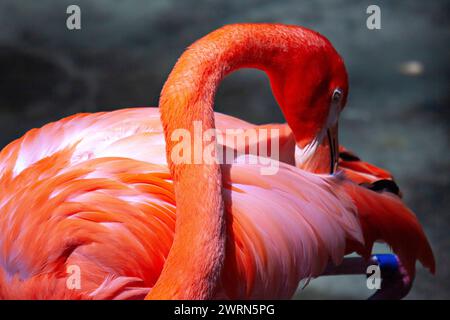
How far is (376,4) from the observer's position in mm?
3205

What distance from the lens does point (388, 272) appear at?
6.75 ft

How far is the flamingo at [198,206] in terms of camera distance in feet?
4.81

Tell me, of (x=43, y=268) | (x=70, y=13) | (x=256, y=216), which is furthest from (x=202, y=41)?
(x=70, y=13)

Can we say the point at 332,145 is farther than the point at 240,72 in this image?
No

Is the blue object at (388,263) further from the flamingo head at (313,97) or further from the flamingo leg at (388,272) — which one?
the flamingo head at (313,97)

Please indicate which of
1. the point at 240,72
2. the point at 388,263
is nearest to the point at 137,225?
the point at 388,263

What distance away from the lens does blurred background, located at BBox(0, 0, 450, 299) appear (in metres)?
3.06

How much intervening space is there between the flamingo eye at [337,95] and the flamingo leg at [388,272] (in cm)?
46

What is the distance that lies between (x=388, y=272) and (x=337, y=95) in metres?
0.57

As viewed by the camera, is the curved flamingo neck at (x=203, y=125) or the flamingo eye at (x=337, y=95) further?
the flamingo eye at (x=337, y=95)

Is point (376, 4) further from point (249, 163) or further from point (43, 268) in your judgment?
point (43, 268)

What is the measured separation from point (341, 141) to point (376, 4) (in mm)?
645

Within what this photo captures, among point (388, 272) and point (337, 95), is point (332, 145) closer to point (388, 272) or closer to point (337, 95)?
point (337, 95)

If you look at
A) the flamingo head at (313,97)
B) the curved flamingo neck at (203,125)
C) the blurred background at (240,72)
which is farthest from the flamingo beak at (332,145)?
the blurred background at (240,72)
